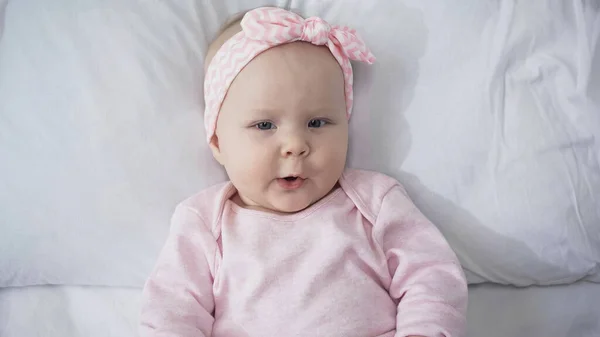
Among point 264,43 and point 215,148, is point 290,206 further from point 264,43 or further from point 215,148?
point 264,43

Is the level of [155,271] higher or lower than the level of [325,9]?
lower

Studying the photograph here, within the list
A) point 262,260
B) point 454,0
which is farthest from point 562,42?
point 262,260

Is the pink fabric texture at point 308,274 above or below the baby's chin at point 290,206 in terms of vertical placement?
below

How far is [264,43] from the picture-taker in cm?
107

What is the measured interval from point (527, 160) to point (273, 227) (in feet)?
1.75

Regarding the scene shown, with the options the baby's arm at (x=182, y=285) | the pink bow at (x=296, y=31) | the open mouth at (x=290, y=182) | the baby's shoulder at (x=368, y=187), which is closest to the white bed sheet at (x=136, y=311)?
the baby's arm at (x=182, y=285)

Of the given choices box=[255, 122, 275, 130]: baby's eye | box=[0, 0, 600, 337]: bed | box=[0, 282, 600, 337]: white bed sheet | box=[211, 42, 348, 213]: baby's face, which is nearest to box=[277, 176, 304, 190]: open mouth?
box=[211, 42, 348, 213]: baby's face

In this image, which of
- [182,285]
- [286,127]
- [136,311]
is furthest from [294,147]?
[136,311]

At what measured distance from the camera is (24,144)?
3.87 ft

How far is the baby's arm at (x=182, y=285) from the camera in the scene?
1.02m

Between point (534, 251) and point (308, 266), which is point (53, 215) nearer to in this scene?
point (308, 266)

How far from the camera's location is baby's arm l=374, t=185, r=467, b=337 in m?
1.02

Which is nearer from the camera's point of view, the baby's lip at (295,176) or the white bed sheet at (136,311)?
the baby's lip at (295,176)

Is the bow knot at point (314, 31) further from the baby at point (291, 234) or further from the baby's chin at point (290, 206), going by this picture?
the baby's chin at point (290, 206)
